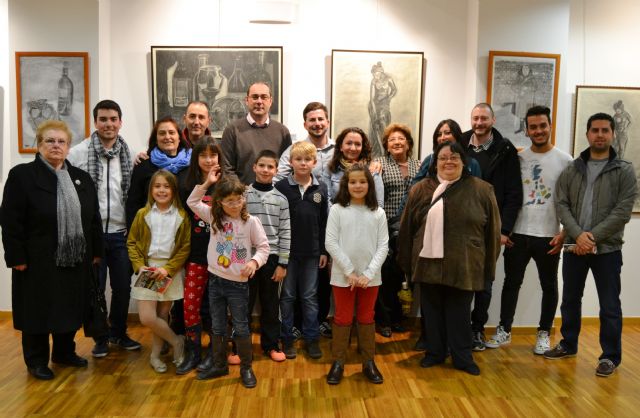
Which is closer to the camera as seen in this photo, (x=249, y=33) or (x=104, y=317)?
(x=104, y=317)

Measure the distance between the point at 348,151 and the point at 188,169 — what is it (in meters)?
1.10

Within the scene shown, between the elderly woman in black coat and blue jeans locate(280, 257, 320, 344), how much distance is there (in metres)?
1.30

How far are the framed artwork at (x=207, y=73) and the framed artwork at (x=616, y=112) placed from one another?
257cm

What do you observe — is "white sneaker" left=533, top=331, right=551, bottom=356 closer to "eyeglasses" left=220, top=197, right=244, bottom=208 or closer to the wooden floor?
the wooden floor

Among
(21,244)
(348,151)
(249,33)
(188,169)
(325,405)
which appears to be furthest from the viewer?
(249,33)

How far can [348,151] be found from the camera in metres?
3.70

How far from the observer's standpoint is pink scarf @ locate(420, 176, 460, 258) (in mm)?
3262

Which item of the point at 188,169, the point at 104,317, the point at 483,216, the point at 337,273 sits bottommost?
the point at 104,317

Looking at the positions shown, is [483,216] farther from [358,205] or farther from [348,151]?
[348,151]

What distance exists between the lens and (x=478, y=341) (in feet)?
12.7

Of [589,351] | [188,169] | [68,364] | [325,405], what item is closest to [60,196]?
[188,169]

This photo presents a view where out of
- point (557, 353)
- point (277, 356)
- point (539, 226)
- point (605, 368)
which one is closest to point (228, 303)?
point (277, 356)

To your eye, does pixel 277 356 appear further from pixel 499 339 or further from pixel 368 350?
pixel 499 339

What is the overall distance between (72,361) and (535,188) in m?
3.35
